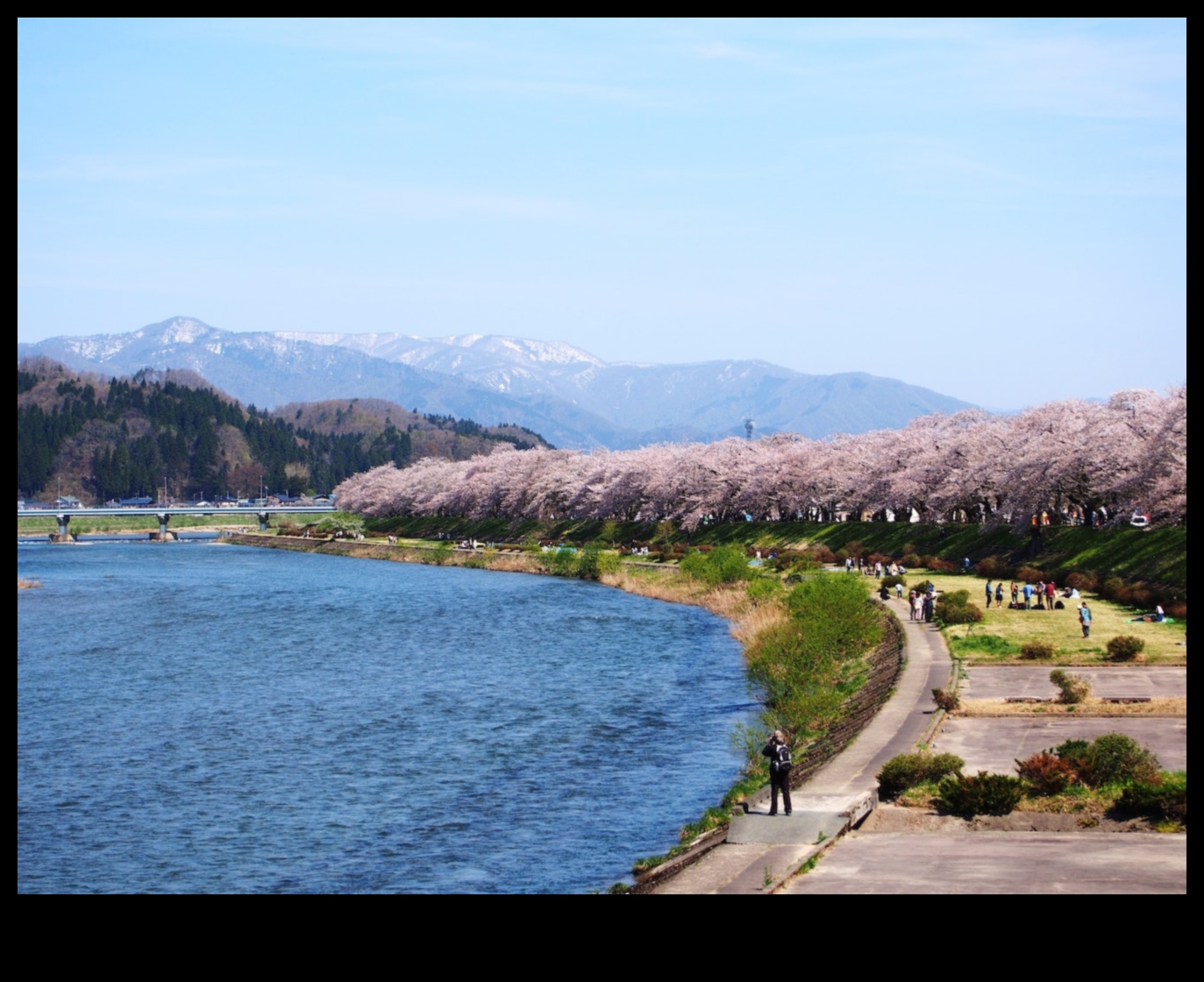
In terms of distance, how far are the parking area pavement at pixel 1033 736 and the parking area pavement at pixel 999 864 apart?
17.3ft

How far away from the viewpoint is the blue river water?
2938 centimetres

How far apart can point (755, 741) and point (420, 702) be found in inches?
662

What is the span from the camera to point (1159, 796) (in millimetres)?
25844

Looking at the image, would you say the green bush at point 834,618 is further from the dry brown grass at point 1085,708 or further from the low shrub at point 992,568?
the low shrub at point 992,568

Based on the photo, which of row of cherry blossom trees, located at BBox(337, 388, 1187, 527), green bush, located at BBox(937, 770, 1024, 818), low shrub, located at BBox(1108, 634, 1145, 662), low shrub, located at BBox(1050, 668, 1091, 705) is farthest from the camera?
row of cherry blossom trees, located at BBox(337, 388, 1187, 527)

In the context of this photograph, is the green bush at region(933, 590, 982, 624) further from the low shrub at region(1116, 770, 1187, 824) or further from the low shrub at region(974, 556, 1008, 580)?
the low shrub at region(1116, 770, 1187, 824)

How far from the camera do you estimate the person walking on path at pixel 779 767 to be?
25.6m

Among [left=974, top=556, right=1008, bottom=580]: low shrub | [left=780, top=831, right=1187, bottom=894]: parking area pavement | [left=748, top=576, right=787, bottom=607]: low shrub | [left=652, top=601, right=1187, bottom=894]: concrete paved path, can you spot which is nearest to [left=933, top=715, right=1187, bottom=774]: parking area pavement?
[left=652, top=601, right=1187, bottom=894]: concrete paved path

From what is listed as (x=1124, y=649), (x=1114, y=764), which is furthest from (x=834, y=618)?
(x=1114, y=764)

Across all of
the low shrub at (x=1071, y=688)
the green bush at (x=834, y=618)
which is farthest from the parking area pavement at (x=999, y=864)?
the green bush at (x=834, y=618)

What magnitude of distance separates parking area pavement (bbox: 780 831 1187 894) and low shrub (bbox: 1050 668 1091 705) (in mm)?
12903

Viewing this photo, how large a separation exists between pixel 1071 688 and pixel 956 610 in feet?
66.1

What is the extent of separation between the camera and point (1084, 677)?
1657 inches
